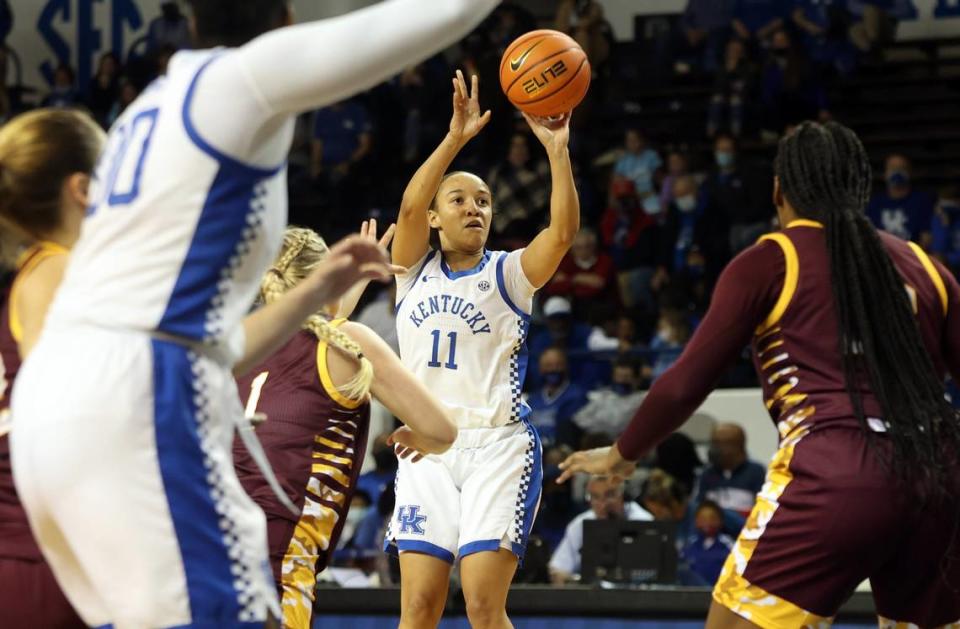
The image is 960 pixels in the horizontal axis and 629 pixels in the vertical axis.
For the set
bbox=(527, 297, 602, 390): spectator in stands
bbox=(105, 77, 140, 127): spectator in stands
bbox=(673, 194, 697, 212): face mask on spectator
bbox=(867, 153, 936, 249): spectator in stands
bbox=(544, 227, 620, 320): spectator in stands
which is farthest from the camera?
bbox=(105, 77, 140, 127): spectator in stands

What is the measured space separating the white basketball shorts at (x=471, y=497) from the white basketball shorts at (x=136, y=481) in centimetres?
329

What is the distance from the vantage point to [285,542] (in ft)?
15.5

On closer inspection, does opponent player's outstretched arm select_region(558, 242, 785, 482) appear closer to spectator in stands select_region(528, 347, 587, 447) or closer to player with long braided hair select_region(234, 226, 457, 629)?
player with long braided hair select_region(234, 226, 457, 629)

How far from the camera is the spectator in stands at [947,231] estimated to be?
13046mm

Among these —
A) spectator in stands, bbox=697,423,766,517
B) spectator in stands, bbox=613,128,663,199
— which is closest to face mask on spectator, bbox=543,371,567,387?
spectator in stands, bbox=697,423,766,517

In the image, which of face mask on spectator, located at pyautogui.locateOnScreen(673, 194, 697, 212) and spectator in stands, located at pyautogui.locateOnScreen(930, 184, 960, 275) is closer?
spectator in stands, located at pyautogui.locateOnScreen(930, 184, 960, 275)

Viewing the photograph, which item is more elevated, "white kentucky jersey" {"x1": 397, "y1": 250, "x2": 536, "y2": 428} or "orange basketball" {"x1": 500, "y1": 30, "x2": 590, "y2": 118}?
"orange basketball" {"x1": 500, "y1": 30, "x2": 590, "y2": 118}

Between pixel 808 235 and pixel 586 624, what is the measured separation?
4.09 metres

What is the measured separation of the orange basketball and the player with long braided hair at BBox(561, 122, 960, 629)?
89.3 inches

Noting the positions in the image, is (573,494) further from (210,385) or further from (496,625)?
(210,385)

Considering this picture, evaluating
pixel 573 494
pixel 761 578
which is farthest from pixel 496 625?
pixel 573 494

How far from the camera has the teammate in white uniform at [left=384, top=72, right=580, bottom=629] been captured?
6.22 metres

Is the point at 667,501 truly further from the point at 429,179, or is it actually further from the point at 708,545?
the point at 429,179

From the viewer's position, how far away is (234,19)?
3.12 metres
